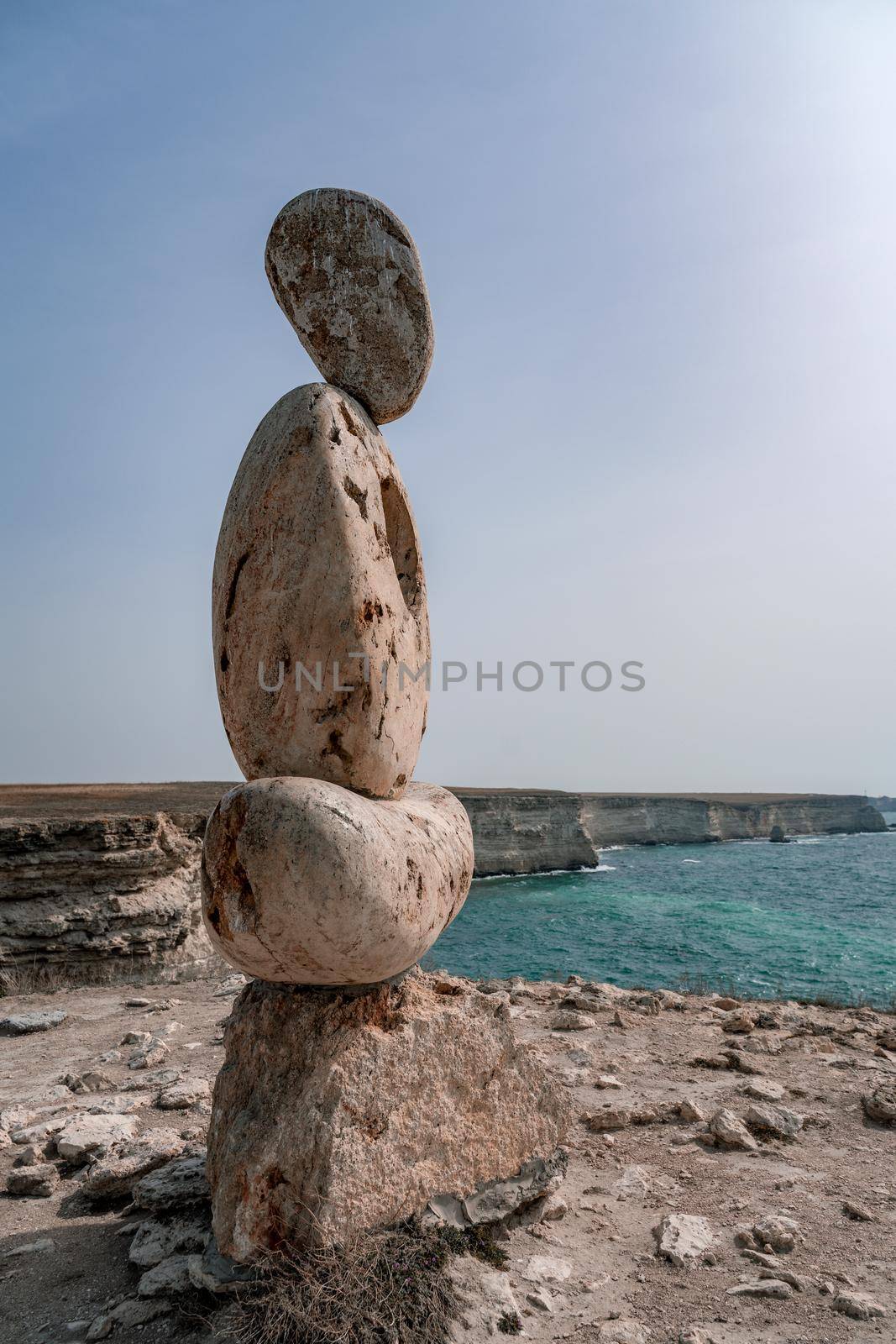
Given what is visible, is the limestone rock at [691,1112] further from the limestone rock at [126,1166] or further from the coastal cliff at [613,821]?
the coastal cliff at [613,821]

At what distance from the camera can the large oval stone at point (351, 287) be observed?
379cm

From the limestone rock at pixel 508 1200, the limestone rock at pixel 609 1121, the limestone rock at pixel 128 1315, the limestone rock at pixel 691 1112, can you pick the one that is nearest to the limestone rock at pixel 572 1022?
the limestone rock at pixel 691 1112

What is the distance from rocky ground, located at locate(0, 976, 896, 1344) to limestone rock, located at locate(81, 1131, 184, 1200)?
0.04 ft

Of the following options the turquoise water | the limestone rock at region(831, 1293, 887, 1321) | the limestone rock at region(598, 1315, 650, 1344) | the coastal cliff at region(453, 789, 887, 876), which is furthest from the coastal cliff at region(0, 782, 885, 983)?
the coastal cliff at region(453, 789, 887, 876)

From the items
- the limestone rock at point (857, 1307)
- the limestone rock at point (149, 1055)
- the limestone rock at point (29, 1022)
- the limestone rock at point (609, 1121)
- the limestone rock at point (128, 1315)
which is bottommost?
the limestone rock at point (29, 1022)

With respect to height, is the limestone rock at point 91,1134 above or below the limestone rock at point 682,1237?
below

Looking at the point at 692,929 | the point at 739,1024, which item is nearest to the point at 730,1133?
the point at 739,1024

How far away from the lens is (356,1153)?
115 inches

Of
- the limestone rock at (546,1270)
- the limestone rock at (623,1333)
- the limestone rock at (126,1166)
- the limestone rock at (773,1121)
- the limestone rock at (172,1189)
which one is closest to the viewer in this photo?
the limestone rock at (623,1333)

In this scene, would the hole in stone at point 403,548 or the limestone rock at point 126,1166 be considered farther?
the hole in stone at point 403,548

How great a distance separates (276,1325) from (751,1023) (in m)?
5.51

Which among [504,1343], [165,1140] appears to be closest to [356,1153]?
[504,1343]

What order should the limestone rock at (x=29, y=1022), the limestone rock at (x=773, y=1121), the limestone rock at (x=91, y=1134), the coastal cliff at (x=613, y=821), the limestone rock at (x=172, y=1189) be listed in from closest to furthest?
the limestone rock at (x=172, y=1189)
the limestone rock at (x=91, y=1134)
the limestone rock at (x=773, y=1121)
the limestone rock at (x=29, y=1022)
the coastal cliff at (x=613, y=821)

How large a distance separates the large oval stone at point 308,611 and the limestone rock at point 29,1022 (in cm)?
532
